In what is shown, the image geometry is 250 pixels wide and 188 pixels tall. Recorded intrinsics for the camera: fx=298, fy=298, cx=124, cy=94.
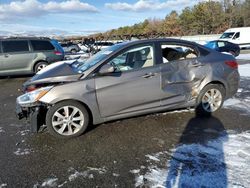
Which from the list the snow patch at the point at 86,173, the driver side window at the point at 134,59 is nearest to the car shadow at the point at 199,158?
the snow patch at the point at 86,173

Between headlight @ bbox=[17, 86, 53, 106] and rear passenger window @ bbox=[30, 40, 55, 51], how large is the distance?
8.11 metres

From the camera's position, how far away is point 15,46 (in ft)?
40.8

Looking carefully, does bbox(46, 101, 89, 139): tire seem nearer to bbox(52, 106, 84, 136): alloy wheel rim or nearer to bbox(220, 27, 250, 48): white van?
bbox(52, 106, 84, 136): alloy wheel rim

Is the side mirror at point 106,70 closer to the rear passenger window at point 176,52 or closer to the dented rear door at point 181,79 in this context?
the dented rear door at point 181,79

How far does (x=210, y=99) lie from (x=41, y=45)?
8.85 metres

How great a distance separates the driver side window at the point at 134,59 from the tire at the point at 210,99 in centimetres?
130

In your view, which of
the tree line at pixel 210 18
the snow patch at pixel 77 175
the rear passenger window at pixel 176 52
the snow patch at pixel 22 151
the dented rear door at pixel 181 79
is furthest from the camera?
the tree line at pixel 210 18

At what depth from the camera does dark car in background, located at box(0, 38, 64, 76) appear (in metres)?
12.2

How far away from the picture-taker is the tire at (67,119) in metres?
4.88

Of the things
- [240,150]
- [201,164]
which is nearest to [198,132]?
[240,150]

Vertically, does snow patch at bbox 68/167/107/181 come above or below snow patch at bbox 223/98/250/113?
below

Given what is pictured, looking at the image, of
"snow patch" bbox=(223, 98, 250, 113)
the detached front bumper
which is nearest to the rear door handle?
the detached front bumper

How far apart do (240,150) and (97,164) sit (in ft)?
6.77

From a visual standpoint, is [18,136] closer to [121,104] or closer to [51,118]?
[51,118]
